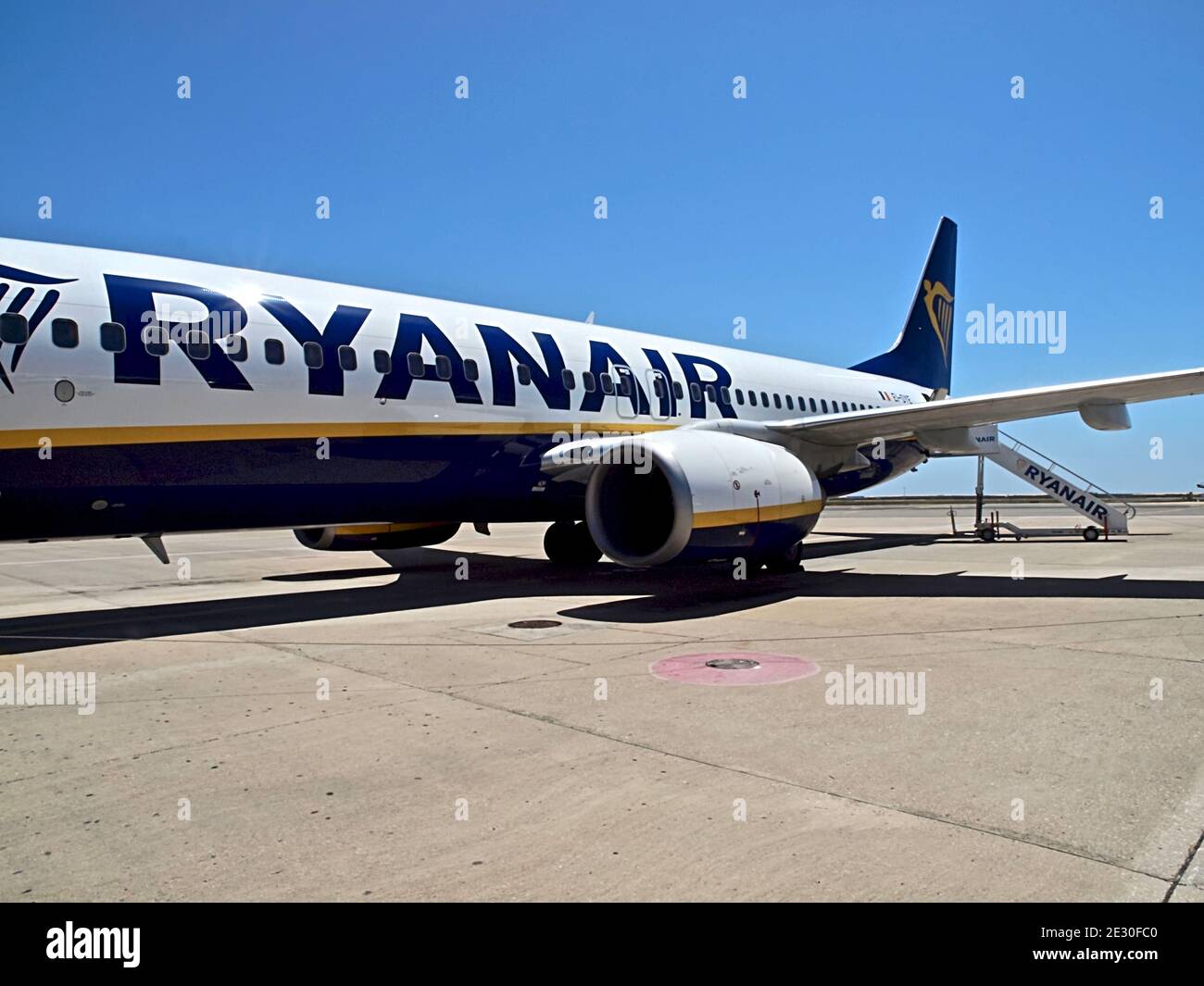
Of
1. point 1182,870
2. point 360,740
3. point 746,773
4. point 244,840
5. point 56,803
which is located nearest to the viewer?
point 1182,870

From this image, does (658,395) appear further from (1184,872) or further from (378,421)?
(1184,872)

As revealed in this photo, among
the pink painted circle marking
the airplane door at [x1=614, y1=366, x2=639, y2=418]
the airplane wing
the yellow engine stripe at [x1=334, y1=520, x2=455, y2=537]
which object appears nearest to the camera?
the pink painted circle marking

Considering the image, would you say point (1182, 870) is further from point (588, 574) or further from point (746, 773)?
point (588, 574)

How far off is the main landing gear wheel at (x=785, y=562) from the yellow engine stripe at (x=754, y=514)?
670 millimetres

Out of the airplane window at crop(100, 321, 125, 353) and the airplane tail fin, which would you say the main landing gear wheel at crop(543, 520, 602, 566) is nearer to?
the airplane window at crop(100, 321, 125, 353)

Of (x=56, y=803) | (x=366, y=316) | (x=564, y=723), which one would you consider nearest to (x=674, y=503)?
(x=366, y=316)

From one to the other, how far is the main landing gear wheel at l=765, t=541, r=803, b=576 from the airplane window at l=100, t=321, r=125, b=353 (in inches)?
319

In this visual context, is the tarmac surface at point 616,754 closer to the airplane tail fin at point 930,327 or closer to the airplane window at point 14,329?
the airplane window at point 14,329

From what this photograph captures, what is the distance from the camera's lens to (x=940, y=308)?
24.2 metres

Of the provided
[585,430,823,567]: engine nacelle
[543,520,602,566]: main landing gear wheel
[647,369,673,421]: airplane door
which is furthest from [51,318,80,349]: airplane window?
[543,520,602,566]: main landing gear wheel

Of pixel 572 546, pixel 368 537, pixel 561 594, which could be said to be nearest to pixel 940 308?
pixel 572 546

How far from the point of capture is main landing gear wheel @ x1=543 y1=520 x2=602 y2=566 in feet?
50.1
